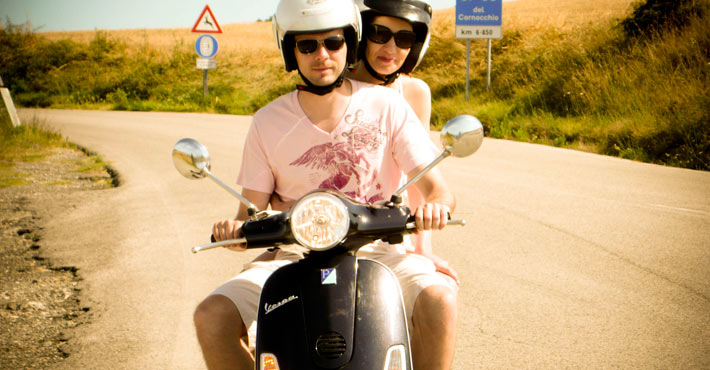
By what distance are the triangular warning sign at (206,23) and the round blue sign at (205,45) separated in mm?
288

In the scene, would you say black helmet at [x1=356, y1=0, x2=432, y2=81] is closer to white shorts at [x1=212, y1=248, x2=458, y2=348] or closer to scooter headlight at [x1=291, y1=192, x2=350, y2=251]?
white shorts at [x1=212, y1=248, x2=458, y2=348]

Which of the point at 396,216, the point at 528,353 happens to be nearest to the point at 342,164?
the point at 396,216

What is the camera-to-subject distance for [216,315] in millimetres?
1988

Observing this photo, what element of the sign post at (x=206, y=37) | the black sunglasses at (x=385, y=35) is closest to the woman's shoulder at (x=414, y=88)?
the black sunglasses at (x=385, y=35)

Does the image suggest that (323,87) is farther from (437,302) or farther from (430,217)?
(437,302)

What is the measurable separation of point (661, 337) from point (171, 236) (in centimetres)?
409

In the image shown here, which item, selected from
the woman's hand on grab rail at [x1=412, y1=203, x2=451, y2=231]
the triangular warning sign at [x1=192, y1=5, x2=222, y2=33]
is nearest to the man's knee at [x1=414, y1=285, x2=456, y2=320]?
the woman's hand on grab rail at [x1=412, y1=203, x2=451, y2=231]

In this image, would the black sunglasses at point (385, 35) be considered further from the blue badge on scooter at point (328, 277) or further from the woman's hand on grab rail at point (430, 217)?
the blue badge on scooter at point (328, 277)

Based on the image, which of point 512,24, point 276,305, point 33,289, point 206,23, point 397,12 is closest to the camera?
point 276,305

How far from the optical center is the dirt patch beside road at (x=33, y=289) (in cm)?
340

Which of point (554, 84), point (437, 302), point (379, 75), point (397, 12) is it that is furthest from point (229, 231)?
point (554, 84)

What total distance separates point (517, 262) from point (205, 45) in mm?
14450

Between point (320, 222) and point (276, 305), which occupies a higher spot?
point (320, 222)

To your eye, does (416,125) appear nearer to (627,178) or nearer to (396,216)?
(396,216)
